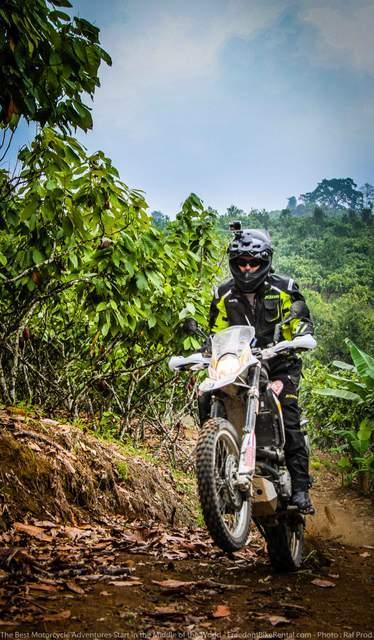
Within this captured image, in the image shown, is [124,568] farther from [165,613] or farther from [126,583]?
[165,613]

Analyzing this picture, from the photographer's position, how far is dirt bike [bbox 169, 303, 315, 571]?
12.7 ft

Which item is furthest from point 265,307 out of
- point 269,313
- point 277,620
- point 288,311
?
point 277,620

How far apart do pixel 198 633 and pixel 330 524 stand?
8.10 metres

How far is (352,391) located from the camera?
37.0 ft

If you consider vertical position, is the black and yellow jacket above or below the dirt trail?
above

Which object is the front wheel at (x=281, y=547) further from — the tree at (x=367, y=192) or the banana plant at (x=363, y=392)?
the tree at (x=367, y=192)

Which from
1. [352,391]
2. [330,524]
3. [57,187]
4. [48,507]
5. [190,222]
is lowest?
[330,524]

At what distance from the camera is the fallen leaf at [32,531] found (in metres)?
4.28

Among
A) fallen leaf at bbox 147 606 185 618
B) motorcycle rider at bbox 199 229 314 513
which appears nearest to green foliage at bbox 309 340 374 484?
motorcycle rider at bbox 199 229 314 513

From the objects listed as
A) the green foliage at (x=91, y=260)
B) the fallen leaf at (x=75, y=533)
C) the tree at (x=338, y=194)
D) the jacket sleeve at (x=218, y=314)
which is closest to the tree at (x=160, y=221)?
the green foliage at (x=91, y=260)

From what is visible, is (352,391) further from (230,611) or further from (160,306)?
(230,611)

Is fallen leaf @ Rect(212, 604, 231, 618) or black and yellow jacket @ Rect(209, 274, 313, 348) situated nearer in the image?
fallen leaf @ Rect(212, 604, 231, 618)

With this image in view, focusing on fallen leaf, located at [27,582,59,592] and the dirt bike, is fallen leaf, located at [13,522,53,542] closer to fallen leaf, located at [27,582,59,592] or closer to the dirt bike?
fallen leaf, located at [27,582,59,592]

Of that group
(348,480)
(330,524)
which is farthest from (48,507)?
(348,480)
